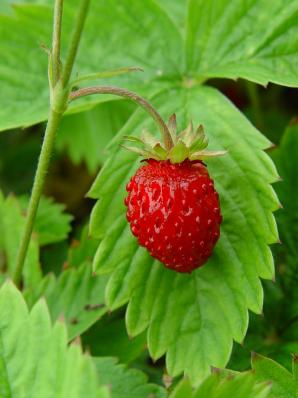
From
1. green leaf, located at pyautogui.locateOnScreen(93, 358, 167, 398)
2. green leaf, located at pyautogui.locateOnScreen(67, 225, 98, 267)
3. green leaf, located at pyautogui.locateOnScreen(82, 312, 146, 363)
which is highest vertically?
green leaf, located at pyautogui.locateOnScreen(67, 225, 98, 267)

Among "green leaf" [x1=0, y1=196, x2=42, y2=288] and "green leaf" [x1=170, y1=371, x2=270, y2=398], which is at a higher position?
"green leaf" [x1=0, y1=196, x2=42, y2=288]

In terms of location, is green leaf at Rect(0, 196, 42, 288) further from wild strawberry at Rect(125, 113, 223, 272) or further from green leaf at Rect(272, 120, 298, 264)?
green leaf at Rect(272, 120, 298, 264)

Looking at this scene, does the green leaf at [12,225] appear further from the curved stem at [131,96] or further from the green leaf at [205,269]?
the curved stem at [131,96]

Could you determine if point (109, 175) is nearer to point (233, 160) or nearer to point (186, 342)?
point (233, 160)

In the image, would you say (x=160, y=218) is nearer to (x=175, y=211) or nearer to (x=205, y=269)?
(x=175, y=211)

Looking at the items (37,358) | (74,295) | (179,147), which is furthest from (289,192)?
(37,358)

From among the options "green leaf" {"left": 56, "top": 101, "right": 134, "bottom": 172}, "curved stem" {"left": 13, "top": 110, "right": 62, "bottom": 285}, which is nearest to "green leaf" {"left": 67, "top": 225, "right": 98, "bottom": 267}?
"curved stem" {"left": 13, "top": 110, "right": 62, "bottom": 285}

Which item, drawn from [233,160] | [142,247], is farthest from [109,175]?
[233,160]

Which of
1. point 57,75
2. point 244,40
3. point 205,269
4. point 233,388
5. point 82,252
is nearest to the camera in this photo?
point 233,388
